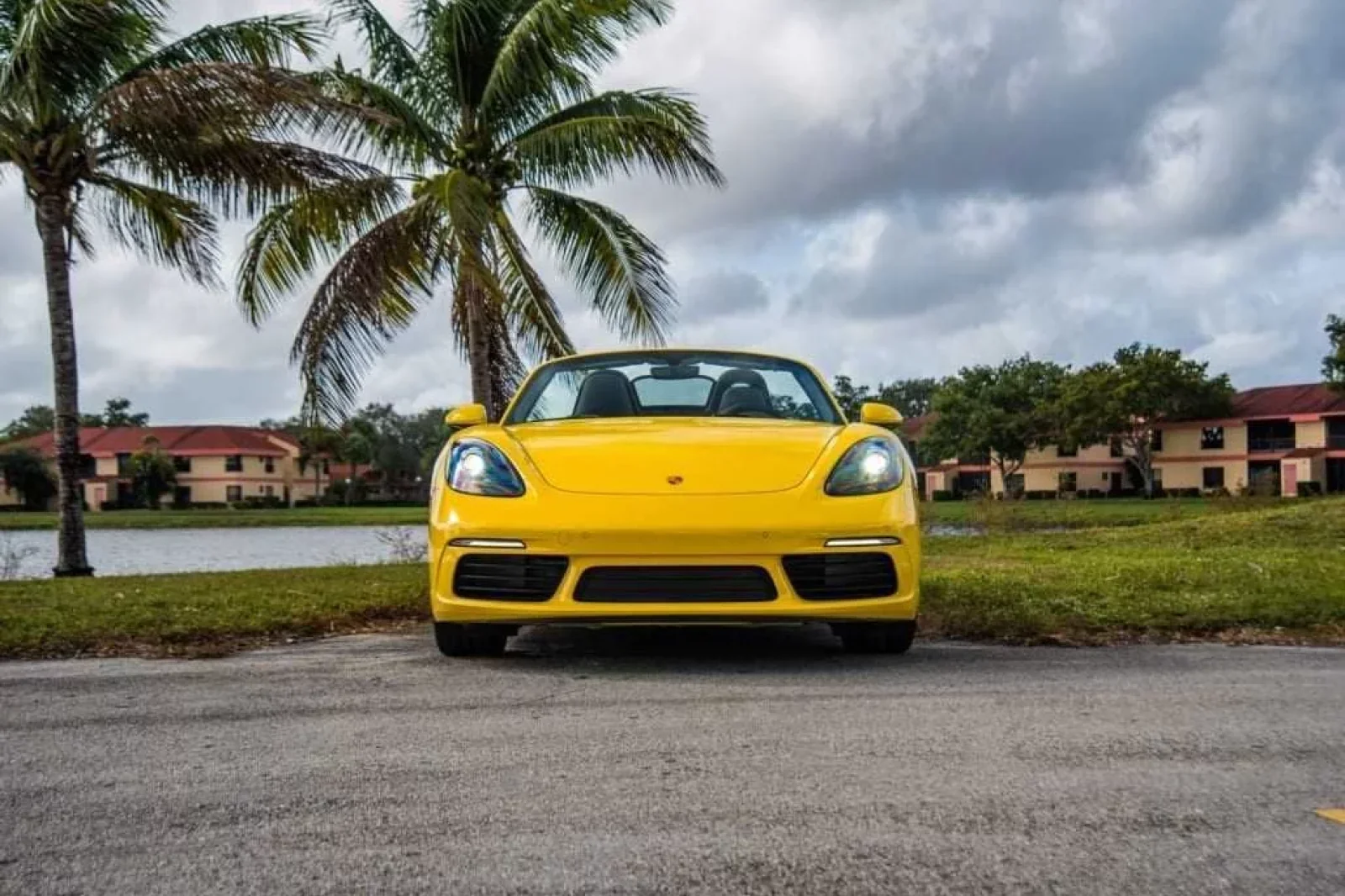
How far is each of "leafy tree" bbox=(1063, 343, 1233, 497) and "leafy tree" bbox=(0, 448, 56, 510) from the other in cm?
5267

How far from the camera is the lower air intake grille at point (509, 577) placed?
4789 millimetres

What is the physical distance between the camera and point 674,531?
470cm

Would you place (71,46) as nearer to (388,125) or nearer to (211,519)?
(388,125)

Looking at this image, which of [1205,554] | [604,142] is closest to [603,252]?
[604,142]

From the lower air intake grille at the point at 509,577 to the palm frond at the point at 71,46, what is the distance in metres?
10.3

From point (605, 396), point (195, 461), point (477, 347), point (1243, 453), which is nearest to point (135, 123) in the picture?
point (477, 347)

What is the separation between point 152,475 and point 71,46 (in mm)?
61981

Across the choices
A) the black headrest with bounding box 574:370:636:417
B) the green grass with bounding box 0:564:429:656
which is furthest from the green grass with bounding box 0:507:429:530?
the black headrest with bounding box 574:370:636:417

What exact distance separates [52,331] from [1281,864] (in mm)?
13858

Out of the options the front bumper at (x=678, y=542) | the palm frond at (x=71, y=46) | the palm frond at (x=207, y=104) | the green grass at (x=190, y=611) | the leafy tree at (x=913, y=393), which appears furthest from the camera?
the leafy tree at (x=913, y=393)

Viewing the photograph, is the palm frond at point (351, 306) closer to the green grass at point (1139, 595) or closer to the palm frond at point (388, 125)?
the palm frond at point (388, 125)

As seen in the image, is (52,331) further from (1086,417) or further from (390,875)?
(1086,417)

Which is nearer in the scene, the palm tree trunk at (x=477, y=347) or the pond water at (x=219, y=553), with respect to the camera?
the palm tree trunk at (x=477, y=347)

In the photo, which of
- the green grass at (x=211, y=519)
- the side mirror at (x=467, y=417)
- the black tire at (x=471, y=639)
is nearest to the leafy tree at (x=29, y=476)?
the green grass at (x=211, y=519)
